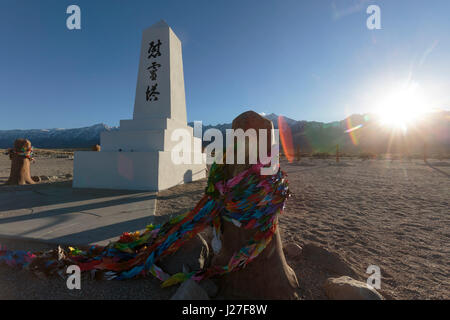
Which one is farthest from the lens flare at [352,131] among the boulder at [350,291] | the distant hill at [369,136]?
the boulder at [350,291]

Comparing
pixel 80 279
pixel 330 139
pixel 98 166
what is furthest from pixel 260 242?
pixel 330 139

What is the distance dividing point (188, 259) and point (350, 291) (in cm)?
140

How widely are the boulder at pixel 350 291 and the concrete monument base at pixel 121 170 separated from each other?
5.65m

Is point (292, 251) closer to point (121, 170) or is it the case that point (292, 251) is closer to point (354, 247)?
point (354, 247)

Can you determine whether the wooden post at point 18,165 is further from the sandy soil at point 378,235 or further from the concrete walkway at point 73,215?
Result: the sandy soil at point 378,235

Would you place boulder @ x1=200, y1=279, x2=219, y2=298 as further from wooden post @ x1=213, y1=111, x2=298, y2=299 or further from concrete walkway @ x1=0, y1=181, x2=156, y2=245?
concrete walkway @ x1=0, y1=181, x2=156, y2=245

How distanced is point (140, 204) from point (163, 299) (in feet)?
11.2

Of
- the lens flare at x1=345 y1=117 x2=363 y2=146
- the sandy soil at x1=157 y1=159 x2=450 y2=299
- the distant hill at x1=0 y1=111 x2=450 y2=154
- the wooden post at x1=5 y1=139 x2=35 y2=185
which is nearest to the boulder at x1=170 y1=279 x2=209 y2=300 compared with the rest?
the sandy soil at x1=157 y1=159 x2=450 y2=299

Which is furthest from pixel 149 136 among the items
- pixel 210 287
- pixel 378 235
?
pixel 378 235

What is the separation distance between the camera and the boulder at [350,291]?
1.57m

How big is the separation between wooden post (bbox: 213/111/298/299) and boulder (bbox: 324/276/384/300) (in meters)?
0.30

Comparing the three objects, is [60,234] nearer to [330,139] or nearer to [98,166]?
[98,166]

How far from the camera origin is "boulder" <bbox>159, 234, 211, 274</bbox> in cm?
195
